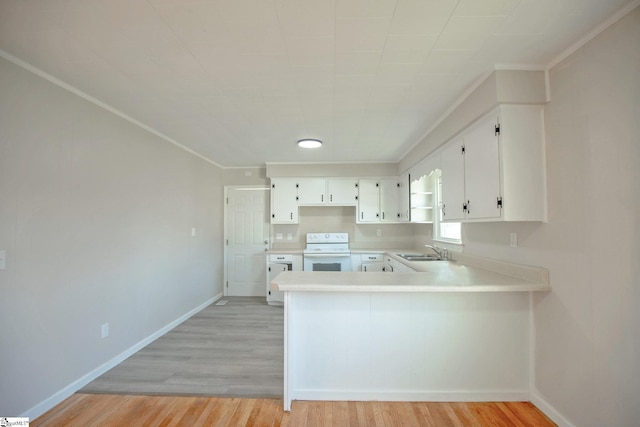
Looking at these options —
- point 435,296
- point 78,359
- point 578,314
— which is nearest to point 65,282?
point 78,359

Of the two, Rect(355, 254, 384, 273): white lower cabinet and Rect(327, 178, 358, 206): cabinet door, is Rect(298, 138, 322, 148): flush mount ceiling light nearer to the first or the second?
Rect(327, 178, 358, 206): cabinet door

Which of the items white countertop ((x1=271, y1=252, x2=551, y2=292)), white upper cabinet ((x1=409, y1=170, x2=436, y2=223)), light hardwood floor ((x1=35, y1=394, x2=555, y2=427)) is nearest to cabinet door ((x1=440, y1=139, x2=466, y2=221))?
white countertop ((x1=271, y1=252, x2=551, y2=292))

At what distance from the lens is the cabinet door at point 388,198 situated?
4539 millimetres

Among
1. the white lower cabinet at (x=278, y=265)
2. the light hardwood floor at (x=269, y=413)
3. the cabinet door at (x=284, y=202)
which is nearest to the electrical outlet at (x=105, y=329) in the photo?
the light hardwood floor at (x=269, y=413)

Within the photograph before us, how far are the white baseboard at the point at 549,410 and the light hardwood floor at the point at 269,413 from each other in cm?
3

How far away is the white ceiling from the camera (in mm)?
1317

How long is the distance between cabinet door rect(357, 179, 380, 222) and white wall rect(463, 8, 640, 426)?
2.73 m

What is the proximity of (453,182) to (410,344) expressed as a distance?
1.47m

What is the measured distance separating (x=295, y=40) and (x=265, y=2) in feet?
0.93

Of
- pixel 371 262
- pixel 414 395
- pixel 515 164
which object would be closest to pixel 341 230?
pixel 371 262

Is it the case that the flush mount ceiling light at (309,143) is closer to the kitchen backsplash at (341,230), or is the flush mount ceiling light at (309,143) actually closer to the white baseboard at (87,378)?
the kitchen backsplash at (341,230)

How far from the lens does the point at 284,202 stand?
4625 millimetres

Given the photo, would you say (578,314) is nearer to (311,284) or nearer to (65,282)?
(311,284)

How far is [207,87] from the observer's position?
80.7 inches
